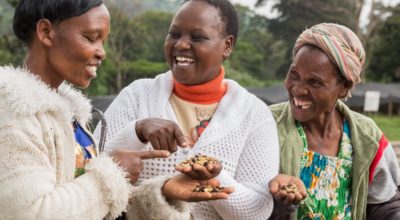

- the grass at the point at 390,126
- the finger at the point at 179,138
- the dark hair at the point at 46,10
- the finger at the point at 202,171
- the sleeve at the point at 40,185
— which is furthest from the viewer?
the grass at the point at 390,126

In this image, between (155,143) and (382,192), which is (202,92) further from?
(382,192)

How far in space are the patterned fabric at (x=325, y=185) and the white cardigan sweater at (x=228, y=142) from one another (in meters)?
0.37

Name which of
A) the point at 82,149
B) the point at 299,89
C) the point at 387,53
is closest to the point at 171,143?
the point at 82,149

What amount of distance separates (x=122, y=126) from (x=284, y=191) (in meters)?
0.66

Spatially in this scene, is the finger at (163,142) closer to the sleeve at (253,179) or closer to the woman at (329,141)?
the sleeve at (253,179)

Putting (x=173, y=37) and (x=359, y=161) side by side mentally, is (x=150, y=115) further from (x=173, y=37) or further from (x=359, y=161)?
(x=359, y=161)

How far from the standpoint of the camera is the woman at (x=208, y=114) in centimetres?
207

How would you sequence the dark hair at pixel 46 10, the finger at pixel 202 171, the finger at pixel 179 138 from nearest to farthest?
the dark hair at pixel 46 10 → the finger at pixel 202 171 → the finger at pixel 179 138

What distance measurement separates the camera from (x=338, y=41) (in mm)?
2504

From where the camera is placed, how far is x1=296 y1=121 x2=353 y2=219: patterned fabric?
2475 mm

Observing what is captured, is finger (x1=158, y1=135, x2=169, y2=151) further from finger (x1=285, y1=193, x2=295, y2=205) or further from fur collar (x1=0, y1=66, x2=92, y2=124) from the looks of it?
finger (x1=285, y1=193, x2=295, y2=205)

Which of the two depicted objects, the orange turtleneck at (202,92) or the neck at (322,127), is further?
the neck at (322,127)

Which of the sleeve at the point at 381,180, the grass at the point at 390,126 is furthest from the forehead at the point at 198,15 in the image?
the grass at the point at 390,126

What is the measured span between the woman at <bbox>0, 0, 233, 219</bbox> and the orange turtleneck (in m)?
0.51
